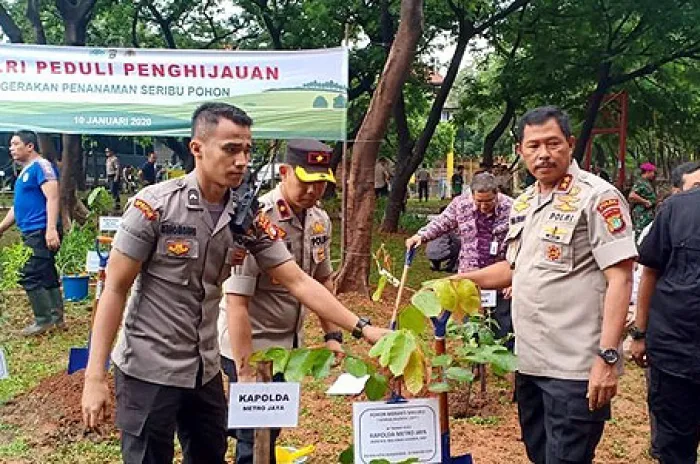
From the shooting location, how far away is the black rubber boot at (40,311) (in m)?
6.28

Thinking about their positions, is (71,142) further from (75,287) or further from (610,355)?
(610,355)

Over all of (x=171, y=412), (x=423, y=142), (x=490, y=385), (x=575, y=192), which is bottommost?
(x=490, y=385)

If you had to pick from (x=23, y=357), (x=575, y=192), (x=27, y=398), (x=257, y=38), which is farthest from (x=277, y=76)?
(x=257, y=38)

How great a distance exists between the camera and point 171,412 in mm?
2453

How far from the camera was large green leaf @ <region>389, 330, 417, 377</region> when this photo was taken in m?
1.97

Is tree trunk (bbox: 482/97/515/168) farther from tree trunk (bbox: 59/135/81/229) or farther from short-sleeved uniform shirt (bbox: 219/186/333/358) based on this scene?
short-sleeved uniform shirt (bbox: 219/186/333/358)

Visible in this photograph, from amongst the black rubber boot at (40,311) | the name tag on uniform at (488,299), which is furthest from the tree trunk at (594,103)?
the black rubber boot at (40,311)

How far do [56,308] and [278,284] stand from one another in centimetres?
424

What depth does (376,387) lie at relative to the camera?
2156 mm

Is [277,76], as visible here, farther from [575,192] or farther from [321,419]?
[575,192]

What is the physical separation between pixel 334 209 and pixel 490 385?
12174 millimetres

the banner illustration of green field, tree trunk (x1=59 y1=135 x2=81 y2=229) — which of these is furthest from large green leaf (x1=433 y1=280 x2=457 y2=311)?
tree trunk (x1=59 y1=135 x2=81 y2=229)

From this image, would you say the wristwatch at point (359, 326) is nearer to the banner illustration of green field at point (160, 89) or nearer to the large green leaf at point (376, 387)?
the large green leaf at point (376, 387)

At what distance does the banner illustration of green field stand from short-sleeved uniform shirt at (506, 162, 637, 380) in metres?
5.11
